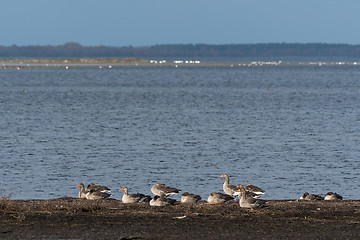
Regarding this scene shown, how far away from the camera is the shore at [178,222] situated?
51.5 feet

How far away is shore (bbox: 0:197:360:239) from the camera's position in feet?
51.5

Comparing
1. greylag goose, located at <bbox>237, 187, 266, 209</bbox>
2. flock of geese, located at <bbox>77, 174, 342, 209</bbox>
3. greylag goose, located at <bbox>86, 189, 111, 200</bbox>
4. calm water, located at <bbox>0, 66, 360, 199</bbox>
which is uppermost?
greylag goose, located at <bbox>237, 187, 266, 209</bbox>

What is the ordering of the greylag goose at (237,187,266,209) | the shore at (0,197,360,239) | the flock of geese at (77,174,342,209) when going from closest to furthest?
1. the shore at (0,197,360,239)
2. the greylag goose at (237,187,266,209)
3. the flock of geese at (77,174,342,209)

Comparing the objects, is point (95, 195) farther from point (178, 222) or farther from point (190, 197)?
point (178, 222)

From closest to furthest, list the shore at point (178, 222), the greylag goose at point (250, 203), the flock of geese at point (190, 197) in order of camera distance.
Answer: the shore at point (178, 222), the greylag goose at point (250, 203), the flock of geese at point (190, 197)

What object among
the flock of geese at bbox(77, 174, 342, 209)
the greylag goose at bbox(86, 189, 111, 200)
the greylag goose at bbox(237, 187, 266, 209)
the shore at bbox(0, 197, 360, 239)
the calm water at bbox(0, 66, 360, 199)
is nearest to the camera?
the shore at bbox(0, 197, 360, 239)

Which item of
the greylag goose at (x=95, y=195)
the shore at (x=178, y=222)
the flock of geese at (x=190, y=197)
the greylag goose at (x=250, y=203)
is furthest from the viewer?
the greylag goose at (x=95, y=195)

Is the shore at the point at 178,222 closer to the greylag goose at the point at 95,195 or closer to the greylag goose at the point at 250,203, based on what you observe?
the greylag goose at the point at 250,203

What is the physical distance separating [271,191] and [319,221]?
11072 mm

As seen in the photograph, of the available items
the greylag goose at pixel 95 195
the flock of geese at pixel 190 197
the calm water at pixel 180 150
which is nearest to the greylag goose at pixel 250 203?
the flock of geese at pixel 190 197

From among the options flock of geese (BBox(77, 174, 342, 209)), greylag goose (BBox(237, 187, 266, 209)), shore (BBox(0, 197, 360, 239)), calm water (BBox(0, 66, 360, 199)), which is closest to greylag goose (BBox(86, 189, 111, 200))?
flock of geese (BBox(77, 174, 342, 209))

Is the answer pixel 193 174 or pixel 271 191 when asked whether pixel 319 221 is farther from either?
pixel 193 174

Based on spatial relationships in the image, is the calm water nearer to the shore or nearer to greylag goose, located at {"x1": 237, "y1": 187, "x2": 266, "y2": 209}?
greylag goose, located at {"x1": 237, "y1": 187, "x2": 266, "y2": 209}

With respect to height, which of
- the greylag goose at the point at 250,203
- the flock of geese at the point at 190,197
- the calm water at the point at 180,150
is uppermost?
the greylag goose at the point at 250,203
